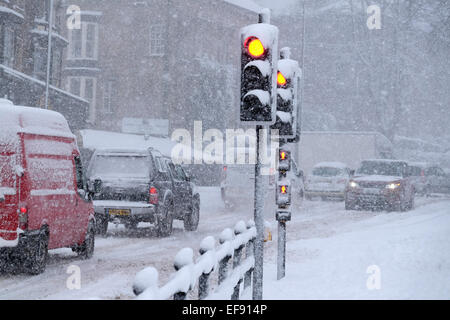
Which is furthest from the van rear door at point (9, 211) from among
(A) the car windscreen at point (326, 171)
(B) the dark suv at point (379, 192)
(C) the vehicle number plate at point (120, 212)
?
(A) the car windscreen at point (326, 171)

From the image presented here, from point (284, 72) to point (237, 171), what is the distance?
13.5 m

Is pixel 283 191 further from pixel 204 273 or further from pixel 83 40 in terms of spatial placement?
pixel 83 40

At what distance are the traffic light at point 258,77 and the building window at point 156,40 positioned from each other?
41637 mm

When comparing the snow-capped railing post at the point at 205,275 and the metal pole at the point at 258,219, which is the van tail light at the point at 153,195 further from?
the snow-capped railing post at the point at 205,275

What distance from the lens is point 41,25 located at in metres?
38.1

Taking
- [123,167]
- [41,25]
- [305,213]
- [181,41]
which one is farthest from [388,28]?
[123,167]

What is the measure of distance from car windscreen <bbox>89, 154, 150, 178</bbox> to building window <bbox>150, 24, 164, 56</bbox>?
109ft

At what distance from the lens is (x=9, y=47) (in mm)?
34625

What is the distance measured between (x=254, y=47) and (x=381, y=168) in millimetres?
20003

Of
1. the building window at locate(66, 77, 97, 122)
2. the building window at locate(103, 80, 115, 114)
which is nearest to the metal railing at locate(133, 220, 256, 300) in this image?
the building window at locate(66, 77, 97, 122)

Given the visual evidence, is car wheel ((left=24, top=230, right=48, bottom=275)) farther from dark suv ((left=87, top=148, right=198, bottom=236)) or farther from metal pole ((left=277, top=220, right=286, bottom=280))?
dark suv ((left=87, top=148, right=198, bottom=236))

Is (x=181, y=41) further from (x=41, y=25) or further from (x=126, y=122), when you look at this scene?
(x=41, y=25)

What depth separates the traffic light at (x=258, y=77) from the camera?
7156mm

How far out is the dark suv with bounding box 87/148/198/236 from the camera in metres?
15.1
